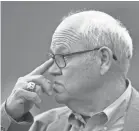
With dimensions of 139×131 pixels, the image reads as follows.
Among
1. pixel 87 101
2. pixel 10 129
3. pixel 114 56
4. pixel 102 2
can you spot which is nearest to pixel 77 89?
pixel 87 101

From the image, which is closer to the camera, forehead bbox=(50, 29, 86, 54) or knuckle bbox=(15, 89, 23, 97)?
forehead bbox=(50, 29, 86, 54)

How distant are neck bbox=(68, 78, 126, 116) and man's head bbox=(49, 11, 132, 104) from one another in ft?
0.06

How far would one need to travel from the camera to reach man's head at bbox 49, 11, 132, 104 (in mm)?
2090

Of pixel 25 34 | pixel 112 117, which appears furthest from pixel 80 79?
pixel 25 34

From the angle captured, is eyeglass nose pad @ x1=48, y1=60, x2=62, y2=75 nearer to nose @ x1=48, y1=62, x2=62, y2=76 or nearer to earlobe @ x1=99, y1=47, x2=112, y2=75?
nose @ x1=48, y1=62, x2=62, y2=76

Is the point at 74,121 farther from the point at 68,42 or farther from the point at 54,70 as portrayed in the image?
the point at 68,42

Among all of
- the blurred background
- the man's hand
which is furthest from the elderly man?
the blurred background

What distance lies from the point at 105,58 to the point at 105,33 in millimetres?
138

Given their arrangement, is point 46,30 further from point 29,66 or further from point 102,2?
point 102,2

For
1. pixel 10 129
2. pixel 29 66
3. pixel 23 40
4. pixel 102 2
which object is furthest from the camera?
pixel 23 40

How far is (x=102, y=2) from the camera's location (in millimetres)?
3533

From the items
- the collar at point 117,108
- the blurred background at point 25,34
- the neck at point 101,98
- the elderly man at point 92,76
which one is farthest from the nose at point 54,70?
the blurred background at point 25,34

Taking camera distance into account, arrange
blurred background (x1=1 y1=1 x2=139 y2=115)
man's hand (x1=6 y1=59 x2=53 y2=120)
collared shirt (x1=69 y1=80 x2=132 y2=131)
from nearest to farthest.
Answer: collared shirt (x1=69 y1=80 x2=132 y2=131), man's hand (x1=6 y1=59 x2=53 y2=120), blurred background (x1=1 y1=1 x2=139 y2=115)

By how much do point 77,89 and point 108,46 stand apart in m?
0.29
